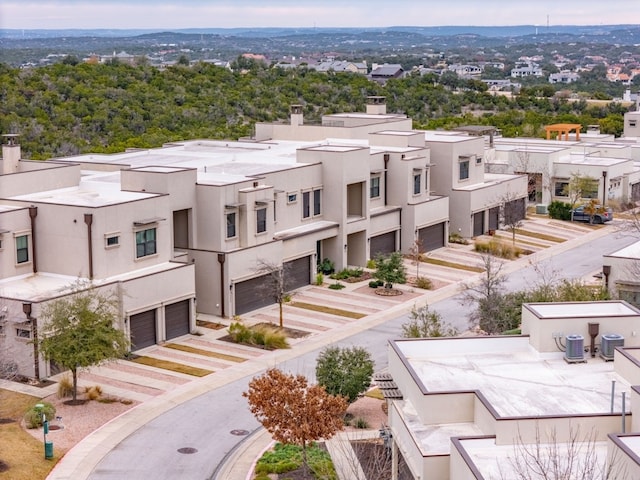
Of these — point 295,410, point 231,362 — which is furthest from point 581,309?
point 231,362

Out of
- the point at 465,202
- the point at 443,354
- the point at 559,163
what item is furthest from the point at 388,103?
the point at 443,354

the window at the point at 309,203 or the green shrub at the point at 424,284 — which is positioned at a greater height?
the window at the point at 309,203

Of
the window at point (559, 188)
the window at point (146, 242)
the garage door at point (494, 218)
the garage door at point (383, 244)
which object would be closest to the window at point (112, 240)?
the window at point (146, 242)

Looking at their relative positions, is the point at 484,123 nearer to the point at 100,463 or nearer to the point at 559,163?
the point at 559,163

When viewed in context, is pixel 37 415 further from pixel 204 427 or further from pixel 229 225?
pixel 229 225

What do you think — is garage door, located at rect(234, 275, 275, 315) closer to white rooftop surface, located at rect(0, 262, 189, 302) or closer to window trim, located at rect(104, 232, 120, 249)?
white rooftop surface, located at rect(0, 262, 189, 302)

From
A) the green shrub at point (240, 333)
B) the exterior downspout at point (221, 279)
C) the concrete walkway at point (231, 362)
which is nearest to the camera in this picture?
the concrete walkway at point (231, 362)

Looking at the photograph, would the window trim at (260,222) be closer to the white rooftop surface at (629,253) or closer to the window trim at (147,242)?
the window trim at (147,242)
